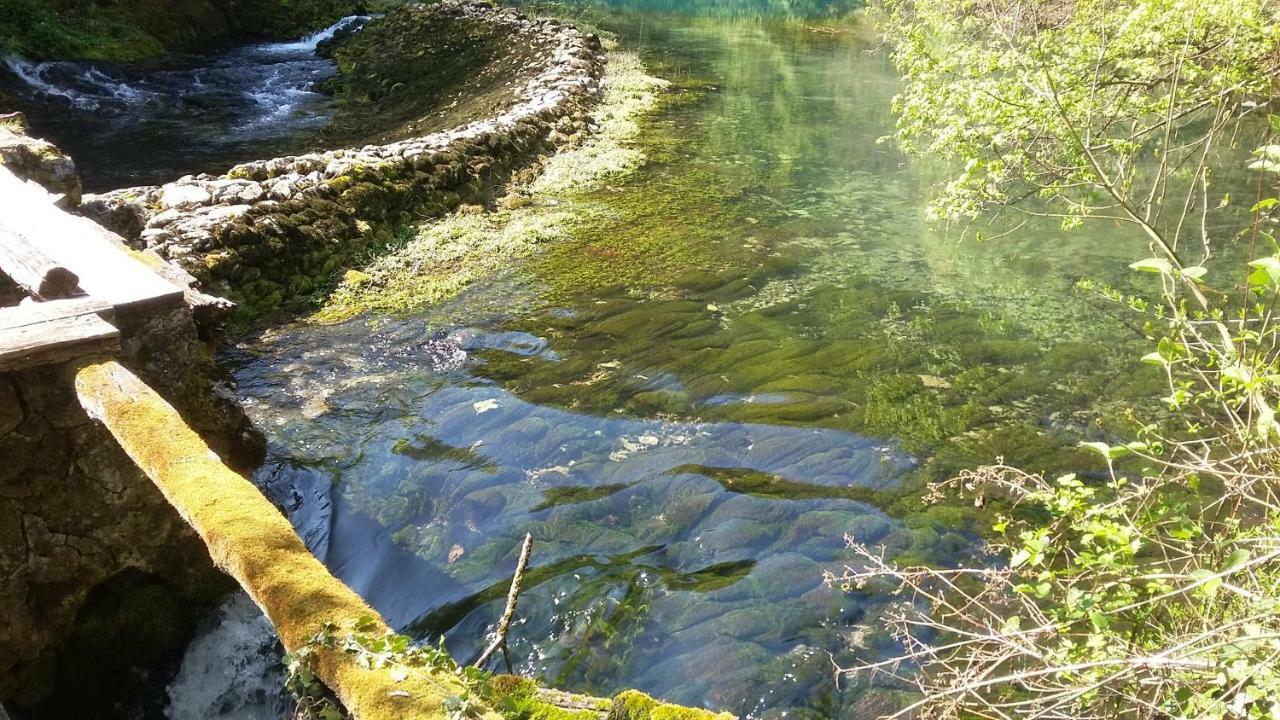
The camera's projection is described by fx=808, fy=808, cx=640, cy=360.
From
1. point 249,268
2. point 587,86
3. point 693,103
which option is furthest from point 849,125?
point 249,268

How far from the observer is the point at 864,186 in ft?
46.7

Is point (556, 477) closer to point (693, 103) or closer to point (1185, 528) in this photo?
point (1185, 528)

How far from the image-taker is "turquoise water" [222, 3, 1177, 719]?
196 inches

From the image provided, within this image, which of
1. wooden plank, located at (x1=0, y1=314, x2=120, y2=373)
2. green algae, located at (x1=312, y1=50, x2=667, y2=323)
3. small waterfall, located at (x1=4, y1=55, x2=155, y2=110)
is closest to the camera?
wooden plank, located at (x1=0, y1=314, x2=120, y2=373)

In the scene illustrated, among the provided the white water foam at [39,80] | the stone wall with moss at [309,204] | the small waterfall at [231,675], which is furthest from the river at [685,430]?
the white water foam at [39,80]

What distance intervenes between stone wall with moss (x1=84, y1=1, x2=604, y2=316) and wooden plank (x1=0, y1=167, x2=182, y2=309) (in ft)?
8.27

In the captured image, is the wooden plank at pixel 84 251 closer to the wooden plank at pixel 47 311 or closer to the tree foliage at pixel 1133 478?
the wooden plank at pixel 47 311

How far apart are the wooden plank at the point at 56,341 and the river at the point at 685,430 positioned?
1.94 meters

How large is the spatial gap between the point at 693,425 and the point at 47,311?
180 inches

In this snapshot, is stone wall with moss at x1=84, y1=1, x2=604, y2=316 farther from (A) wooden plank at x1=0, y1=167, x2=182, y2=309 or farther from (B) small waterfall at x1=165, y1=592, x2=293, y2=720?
(B) small waterfall at x1=165, y1=592, x2=293, y2=720

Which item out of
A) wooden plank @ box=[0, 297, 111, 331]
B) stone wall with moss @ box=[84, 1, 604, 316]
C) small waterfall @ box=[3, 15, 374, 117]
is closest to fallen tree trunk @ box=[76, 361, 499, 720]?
wooden plank @ box=[0, 297, 111, 331]

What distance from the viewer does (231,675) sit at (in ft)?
15.7

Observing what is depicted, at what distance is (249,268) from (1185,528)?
8.83 meters

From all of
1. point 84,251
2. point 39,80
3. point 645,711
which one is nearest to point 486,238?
point 84,251
